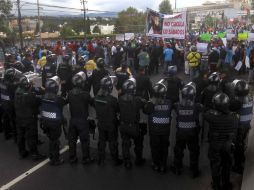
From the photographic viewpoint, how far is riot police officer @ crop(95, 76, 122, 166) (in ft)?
22.6

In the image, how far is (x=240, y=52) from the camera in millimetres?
17828

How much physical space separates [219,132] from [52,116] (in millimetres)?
3242

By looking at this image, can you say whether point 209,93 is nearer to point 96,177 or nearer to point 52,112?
point 96,177

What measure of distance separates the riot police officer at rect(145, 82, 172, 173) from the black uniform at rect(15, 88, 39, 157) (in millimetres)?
2465

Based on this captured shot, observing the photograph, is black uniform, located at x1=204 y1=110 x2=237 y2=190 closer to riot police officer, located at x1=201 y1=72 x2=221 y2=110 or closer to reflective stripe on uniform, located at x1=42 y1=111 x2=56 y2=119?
riot police officer, located at x1=201 y1=72 x2=221 y2=110

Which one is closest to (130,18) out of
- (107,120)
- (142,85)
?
(142,85)

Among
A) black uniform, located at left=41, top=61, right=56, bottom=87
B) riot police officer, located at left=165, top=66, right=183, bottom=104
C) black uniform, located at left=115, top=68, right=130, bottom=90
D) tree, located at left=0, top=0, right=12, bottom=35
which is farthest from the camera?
tree, located at left=0, top=0, right=12, bottom=35

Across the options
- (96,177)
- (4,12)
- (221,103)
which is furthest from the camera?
(4,12)

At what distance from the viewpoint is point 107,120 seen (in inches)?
273

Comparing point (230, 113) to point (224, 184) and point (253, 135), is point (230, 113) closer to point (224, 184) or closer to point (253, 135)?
point (224, 184)

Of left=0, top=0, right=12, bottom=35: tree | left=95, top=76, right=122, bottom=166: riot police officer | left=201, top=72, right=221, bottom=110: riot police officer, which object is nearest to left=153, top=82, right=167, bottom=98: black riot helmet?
left=95, top=76, right=122, bottom=166: riot police officer

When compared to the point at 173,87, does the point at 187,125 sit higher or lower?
lower

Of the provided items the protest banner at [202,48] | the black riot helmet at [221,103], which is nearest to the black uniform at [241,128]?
the black riot helmet at [221,103]

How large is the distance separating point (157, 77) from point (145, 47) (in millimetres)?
2137
